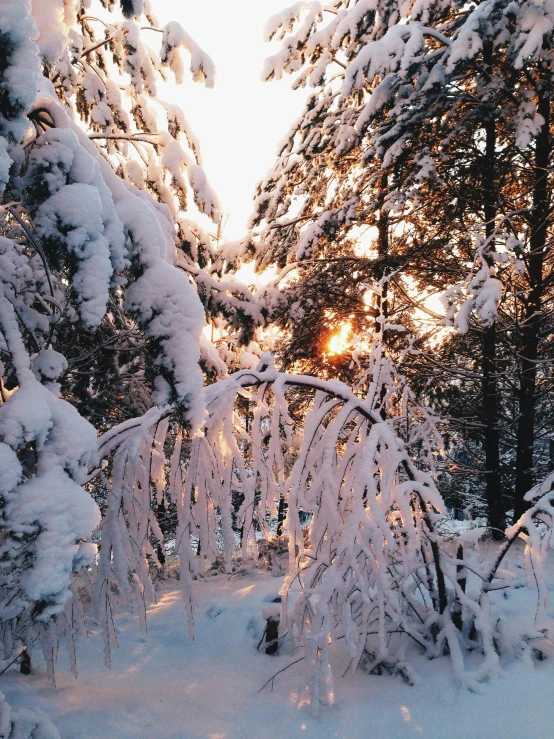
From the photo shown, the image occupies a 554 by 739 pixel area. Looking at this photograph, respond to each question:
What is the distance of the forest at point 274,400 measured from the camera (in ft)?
6.41

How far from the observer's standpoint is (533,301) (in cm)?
630

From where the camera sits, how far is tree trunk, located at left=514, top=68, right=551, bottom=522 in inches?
239

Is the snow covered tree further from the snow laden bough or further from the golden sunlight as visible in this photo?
the snow laden bough

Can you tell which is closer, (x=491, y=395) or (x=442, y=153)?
(x=442, y=153)

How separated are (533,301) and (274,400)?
17.5 ft

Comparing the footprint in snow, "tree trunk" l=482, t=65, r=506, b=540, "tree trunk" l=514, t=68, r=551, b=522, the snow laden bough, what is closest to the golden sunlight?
"tree trunk" l=482, t=65, r=506, b=540

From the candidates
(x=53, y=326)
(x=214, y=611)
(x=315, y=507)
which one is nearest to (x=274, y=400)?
(x=315, y=507)

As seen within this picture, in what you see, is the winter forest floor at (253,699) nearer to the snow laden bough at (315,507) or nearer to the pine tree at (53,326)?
the snow laden bough at (315,507)

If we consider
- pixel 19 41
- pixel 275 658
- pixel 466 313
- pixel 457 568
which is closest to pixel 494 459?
pixel 466 313

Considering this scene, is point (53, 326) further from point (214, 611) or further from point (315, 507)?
point (214, 611)

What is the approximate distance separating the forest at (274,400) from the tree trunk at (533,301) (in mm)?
39

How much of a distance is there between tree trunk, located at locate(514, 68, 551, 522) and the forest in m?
0.04

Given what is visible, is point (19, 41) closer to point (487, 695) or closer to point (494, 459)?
point (487, 695)

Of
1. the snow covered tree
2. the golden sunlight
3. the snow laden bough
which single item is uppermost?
the snow covered tree
